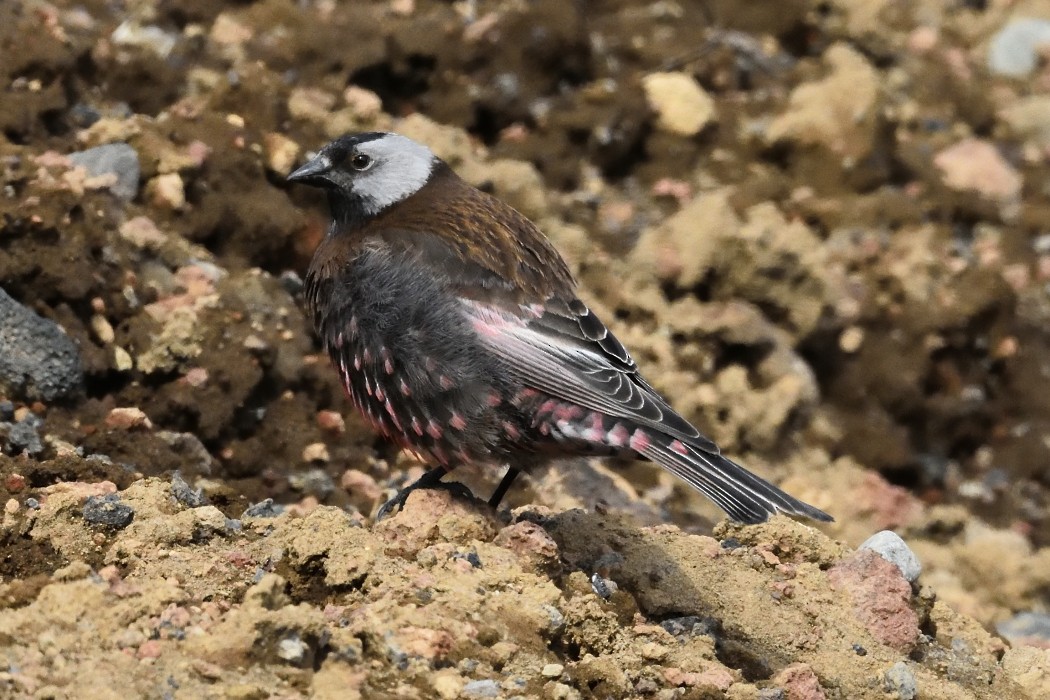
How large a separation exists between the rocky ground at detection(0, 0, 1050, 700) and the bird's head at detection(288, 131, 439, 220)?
2.69ft

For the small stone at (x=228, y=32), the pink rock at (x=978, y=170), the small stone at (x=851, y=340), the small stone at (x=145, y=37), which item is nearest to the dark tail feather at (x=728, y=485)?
the small stone at (x=851, y=340)

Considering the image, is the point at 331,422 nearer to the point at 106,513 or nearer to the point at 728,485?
the point at 106,513

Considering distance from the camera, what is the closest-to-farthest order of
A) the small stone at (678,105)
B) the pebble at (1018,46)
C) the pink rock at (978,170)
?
the small stone at (678,105) → the pink rock at (978,170) → the pebble at (1018,46)

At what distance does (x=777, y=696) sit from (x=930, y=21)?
8.04 m

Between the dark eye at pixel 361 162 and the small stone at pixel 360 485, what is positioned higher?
the dark eye at pixel 361 162

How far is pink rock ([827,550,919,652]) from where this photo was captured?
550 cm

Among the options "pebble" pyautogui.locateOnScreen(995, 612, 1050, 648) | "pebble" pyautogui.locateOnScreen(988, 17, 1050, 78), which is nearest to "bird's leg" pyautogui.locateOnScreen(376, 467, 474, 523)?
"pebble" pyautogui.locateOnScreen(995, 612, 1050, 648)

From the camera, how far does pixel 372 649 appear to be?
4.44 metres

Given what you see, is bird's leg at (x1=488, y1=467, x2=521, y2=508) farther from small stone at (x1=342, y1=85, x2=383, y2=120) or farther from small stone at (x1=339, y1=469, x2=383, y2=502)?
small stone at (x1=342, y1=85, x2=383, y2=120)

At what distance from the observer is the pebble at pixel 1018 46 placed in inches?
461

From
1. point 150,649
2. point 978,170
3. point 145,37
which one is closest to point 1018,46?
point 978,170

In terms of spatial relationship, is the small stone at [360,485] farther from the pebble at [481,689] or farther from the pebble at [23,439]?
the pebble at [481,689]

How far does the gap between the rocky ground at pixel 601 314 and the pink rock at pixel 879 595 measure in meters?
0.01

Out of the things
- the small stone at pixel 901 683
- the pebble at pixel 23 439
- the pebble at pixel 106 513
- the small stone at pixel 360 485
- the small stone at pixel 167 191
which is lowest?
the small stone at pixel 360 485
